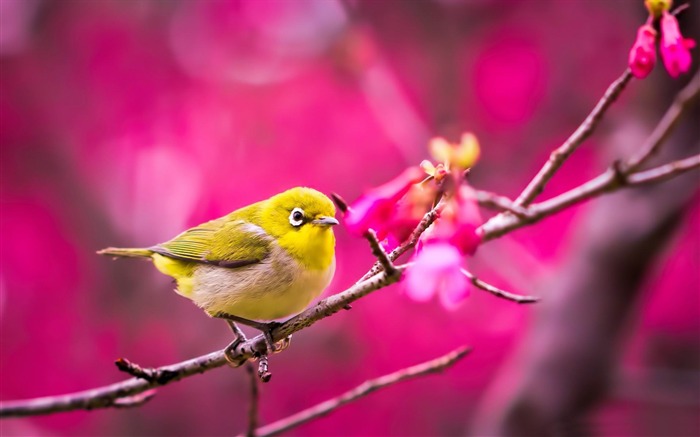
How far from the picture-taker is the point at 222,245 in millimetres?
2035

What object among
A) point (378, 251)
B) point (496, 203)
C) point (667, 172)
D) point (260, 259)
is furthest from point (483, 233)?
point (260, 259)

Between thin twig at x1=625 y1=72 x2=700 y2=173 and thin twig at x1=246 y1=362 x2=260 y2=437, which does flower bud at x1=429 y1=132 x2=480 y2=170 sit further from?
thin twig at x1=246 y1=362 x2=260 y2=437

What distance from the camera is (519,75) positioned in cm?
455

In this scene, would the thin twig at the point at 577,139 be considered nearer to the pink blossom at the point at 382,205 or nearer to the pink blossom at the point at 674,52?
the pink blossom at the point at 674,52

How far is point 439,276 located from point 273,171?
2.74 metres

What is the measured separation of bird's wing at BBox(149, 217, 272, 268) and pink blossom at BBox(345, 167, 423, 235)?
799 mm

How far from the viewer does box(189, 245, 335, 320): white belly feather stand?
177 cm

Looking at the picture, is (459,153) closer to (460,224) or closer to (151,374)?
(460,224)

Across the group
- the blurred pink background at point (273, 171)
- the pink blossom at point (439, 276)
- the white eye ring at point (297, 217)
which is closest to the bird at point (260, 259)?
the white eye ring at point (297, 217)

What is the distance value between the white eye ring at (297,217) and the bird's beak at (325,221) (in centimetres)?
7

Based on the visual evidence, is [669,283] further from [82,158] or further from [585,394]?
[82,158]

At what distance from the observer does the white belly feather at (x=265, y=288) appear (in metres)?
1.77

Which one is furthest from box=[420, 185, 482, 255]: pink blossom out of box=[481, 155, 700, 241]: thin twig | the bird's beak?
the bird's beak

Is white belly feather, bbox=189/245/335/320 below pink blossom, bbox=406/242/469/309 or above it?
above
